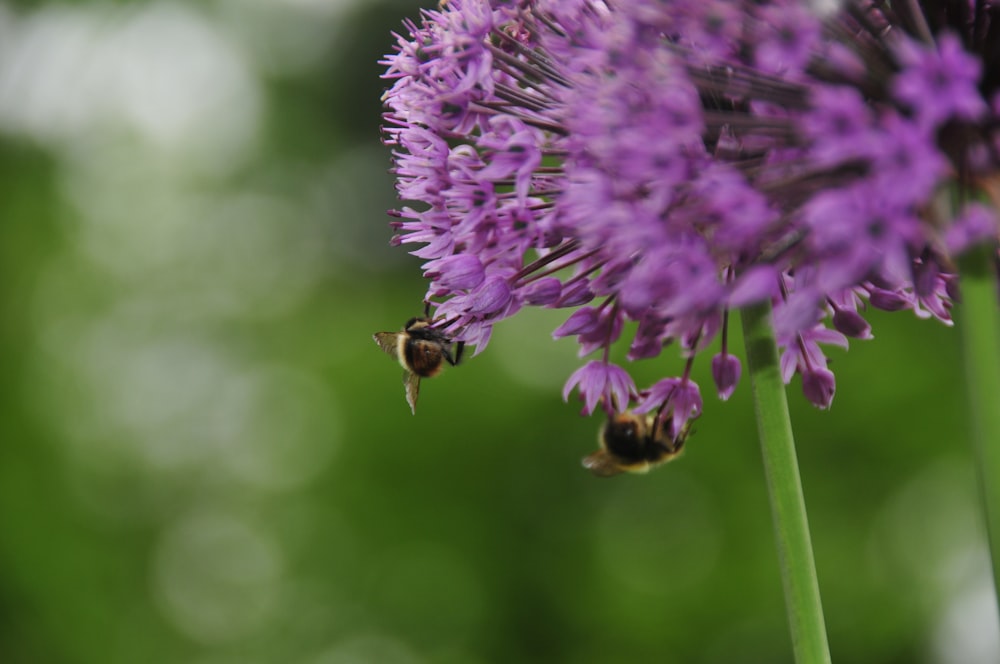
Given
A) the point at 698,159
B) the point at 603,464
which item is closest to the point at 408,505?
the point at 603,464

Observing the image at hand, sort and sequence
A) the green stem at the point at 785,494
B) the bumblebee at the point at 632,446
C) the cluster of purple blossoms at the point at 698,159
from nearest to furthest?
the cluster of purple blossoms at the point at 698,159
the green stem at the point at 785,494
the bumblebee at the point at 632,446

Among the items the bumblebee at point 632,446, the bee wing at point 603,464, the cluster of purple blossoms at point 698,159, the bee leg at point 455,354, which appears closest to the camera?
the cluster of purple blossoms at point 698,159

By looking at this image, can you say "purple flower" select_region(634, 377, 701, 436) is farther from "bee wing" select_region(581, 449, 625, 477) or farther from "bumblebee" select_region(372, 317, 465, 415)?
"bee wing" select_region(581, 449, 625, 477)

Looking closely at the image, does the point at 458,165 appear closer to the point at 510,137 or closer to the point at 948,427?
the point at 510,137

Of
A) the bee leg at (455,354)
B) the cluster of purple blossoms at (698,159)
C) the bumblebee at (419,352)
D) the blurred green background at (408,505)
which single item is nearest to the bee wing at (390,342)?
the bumblebee at (419,352)

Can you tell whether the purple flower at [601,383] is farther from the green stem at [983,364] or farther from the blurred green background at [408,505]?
the blurred green background at [408,505]

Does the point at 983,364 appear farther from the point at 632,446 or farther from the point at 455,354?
the point at 632,446
